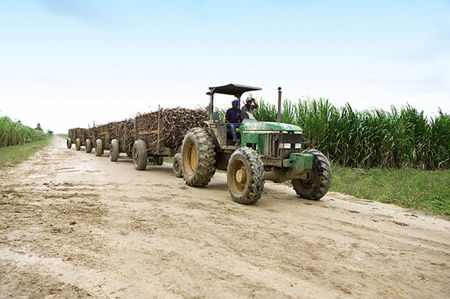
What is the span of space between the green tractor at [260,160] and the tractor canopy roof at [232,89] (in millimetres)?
27

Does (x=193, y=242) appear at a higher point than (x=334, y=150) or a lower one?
lower

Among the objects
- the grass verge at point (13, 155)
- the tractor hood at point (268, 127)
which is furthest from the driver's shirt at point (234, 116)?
the grass verge at point (13, 155)

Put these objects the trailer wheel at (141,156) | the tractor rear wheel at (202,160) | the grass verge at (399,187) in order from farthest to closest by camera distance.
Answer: the trailer wheel at (141,156), the tractor rear wheel at (202,160), the grass verge at (399,187)

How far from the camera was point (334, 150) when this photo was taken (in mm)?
12156

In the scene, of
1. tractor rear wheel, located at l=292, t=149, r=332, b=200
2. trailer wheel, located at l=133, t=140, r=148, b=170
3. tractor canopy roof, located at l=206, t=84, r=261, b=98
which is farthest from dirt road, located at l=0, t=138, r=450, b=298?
trailer wheel, located at l=133, t=140, r=148, b=170

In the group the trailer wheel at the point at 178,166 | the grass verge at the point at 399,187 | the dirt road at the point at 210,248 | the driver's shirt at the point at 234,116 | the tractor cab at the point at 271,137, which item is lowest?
the dirt road at the point at 210,248

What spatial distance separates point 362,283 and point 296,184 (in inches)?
171

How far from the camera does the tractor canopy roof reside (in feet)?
26.3

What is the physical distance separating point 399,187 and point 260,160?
166 inches

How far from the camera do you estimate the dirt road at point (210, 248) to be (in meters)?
2.92

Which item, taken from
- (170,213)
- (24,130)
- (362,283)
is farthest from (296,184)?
(24,130)

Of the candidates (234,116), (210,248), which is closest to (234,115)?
(234,116)

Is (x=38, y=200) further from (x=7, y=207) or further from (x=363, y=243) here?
(x=363, y=243)

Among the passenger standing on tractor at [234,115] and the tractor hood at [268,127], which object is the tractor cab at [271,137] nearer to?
the tractor hood at [268,127]
